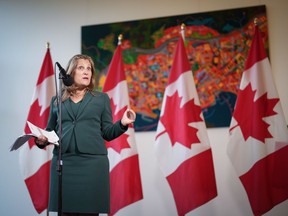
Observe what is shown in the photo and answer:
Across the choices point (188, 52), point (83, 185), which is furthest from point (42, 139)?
point (188, 52)

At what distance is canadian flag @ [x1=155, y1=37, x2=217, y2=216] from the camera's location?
9.05 ft

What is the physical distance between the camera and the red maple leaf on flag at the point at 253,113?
2.72 m

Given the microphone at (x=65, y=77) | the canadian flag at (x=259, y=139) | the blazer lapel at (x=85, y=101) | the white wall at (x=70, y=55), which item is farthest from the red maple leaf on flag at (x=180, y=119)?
the microphone at (x=65, y=77)

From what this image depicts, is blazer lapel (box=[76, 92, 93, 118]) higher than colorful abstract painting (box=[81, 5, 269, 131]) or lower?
lower

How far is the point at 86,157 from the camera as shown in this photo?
1.88 m

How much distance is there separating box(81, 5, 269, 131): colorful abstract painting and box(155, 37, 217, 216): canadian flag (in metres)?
0.35

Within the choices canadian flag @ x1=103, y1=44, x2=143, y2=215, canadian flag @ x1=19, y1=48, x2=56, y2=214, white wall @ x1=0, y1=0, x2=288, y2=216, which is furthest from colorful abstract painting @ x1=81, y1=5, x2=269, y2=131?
canadian flag @ x1=19, y1=48, x2=56, y2=214

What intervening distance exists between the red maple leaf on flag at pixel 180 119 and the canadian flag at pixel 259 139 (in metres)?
0.31

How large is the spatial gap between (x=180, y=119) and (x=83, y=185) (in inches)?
49.5

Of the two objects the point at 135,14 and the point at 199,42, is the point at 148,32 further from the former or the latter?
the point at 199,42

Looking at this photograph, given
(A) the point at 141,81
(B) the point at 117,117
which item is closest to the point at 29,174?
(B) the point at 117,117

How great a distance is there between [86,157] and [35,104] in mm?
1588

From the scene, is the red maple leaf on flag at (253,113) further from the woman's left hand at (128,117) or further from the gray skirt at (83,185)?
the gray skirt at (83,185)

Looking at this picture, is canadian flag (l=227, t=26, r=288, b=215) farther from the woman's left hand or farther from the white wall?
the woman's left hand
